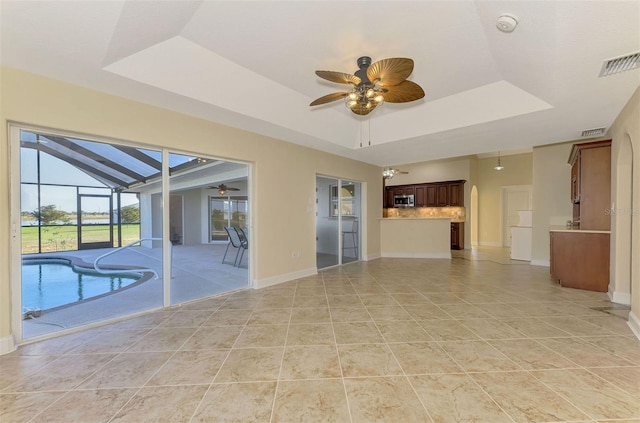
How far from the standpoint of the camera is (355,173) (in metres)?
6.45

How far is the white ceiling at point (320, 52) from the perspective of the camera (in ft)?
6.42

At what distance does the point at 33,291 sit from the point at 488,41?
5.20 meters

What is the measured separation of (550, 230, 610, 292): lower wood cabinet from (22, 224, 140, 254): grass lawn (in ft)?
20.9

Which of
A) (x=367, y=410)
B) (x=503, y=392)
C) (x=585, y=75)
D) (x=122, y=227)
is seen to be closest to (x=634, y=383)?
(x=503, y=392)

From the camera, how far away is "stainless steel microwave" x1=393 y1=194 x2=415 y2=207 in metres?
10.0

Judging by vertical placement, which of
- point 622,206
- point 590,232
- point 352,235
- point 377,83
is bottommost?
point 352,235

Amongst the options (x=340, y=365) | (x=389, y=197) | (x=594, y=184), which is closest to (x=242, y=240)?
(x=340, y=365)

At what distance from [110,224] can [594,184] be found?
6.88 meters

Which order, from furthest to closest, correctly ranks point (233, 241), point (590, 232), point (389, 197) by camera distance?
point (389, 197) < point (233, 241) < point (590, 232)

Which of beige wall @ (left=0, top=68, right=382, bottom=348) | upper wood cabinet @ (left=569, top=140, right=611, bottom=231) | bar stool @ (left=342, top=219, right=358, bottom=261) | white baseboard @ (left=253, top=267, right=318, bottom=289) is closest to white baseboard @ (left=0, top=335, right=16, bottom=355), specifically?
beige wall @ (left=0, top=68, right=382, bottom=348)

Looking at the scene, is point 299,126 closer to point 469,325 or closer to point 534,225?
point 469,325

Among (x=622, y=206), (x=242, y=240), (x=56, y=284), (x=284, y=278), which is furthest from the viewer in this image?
(x=242, y=240)

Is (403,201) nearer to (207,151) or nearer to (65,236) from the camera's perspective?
(207,151)

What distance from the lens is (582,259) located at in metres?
4.12
